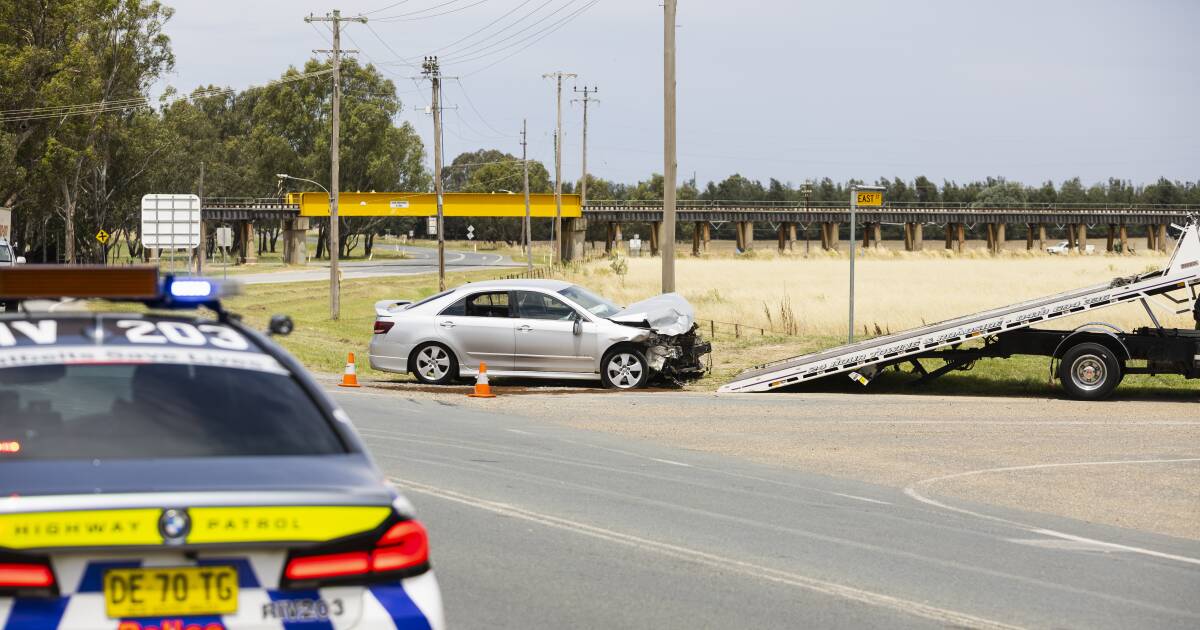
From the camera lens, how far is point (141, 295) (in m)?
5.01

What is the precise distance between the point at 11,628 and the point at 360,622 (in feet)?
3.11

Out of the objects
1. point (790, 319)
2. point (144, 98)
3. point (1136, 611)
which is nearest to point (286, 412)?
point (1136, 611)

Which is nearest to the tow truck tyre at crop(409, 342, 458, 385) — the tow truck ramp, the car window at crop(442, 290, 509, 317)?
the car window at crop(442, 290, 509, 317)

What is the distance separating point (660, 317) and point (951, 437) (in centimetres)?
580

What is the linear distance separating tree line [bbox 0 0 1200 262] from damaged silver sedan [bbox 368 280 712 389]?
11134mm

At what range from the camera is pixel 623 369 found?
1997cm

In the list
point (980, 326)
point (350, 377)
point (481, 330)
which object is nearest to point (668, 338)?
point (481, 330)

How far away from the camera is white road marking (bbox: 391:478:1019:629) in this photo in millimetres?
7195

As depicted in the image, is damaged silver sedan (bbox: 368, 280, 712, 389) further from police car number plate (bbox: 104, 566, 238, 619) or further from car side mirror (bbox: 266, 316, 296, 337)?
police car number plate (bbox: 104, 566, 238, 619)

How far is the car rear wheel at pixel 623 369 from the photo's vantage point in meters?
19.9

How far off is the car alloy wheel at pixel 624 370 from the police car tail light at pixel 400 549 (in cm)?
1568

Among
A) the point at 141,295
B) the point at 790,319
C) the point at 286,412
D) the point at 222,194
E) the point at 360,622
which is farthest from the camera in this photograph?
the point at 222,194

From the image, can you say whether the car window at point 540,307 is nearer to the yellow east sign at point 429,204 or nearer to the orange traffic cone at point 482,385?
the orange traffic cone at point 482,385

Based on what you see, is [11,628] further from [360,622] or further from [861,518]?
[861,518]
